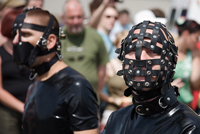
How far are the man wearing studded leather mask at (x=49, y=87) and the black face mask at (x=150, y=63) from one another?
83 centimetres

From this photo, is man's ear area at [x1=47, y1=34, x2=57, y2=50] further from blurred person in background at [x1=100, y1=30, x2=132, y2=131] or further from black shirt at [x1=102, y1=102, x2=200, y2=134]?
blurred person in background at [x1=100, y1=30, x2=132, y2=131]

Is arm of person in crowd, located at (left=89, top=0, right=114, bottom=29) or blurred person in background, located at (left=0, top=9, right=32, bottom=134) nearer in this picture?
blurred person in background, located at (left=0, top=9, right=32, bottom=134)

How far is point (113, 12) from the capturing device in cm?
732

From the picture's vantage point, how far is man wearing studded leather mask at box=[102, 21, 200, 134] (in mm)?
2236

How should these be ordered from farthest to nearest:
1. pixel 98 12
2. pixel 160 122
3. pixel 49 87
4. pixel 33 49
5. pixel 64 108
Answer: pixel 98 12
pixel 33 49
pixel 49 87
pixel 64 108
pixel 160 122

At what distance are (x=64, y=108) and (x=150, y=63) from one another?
1078 mm

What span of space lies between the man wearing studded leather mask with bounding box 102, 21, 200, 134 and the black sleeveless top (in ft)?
8.75

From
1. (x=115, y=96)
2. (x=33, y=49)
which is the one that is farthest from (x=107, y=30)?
(x=33, y=49)

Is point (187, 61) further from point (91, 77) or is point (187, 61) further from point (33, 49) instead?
point (33, 49)

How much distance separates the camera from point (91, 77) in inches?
218

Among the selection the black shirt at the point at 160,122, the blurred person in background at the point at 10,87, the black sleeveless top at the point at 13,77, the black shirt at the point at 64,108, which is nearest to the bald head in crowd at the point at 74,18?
the blurred person in background at the point at 10,87

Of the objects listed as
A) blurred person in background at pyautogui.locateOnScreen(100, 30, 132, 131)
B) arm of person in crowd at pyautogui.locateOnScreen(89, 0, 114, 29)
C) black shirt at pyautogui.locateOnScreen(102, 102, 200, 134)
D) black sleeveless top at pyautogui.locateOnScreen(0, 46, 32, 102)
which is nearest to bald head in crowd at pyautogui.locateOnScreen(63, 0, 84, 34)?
arm of person in crowd at pyautogui.locateOnScreen(89, 0, 114, 29)

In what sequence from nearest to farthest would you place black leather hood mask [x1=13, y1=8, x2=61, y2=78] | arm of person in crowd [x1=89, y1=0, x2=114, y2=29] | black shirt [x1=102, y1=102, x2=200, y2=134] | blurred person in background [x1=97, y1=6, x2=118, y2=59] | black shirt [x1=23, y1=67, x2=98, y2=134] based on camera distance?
1. black shirt [x1=102, y1=102, x2=200, y2=134]
2. black shirt [x1=23, y1=67, x2=98, y2=134]
3. black leather hood mask [x1=13, y1=8, x2=61, y2=78]
4. arm of person in crowd [x1=89, y1=0, x2=114, y2=29]
5. blurred person in background [x1=97, y1=6, x2=118, y2=59]

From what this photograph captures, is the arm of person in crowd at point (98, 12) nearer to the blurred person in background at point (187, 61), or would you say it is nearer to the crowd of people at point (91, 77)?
the crowd of people at point (91, 77)
